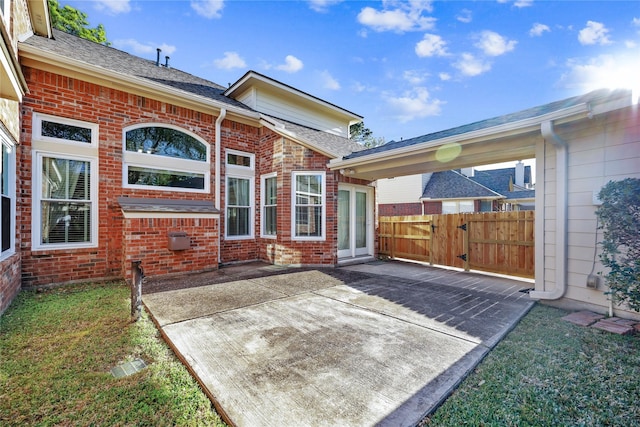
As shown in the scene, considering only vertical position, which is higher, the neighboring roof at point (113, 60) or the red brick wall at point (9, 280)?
the neighboring roof at point (113, 60)

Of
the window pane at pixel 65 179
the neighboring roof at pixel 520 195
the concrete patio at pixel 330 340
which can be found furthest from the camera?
the neighboring roof at pixel 520 195

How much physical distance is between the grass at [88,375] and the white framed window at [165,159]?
3132 millimetres

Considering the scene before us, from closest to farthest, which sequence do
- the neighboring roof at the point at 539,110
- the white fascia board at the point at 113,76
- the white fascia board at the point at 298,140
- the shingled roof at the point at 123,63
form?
the neighboring roof at the point at 539,110, the white fascia board at the point at 113,76, the shingled roof at the point at 123,63, the white fascia board at the point at 298,140

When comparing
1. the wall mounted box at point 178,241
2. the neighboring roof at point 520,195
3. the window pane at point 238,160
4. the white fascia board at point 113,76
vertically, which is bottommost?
the wall mounted box at point 178,241

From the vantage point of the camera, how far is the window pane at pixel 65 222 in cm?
513

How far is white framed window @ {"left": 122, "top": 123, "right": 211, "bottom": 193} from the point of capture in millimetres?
6051

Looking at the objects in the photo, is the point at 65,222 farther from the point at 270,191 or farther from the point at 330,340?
the point at 330,340

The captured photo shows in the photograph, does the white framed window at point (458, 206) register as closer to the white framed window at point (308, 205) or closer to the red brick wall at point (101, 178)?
the white framed window at point (308, 205)

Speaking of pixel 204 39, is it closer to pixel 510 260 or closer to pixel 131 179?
pixel 131 179

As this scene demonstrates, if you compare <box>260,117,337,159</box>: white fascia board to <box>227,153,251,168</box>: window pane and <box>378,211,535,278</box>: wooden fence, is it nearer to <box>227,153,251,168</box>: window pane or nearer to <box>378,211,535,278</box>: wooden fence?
<box>227,153,251,168</box>: window pane

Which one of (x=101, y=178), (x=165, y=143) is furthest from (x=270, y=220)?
(x=101, y=178)

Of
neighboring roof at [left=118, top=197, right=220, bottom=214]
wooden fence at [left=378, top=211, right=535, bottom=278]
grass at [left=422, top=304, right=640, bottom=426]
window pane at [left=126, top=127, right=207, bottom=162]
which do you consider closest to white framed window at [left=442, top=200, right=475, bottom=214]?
wooden fence at [left=378, top=211, right=535, bottom=278]

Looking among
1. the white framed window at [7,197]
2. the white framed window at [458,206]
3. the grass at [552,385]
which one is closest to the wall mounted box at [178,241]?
the white framed window at [7,197]

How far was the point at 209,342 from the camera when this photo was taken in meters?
2.96
